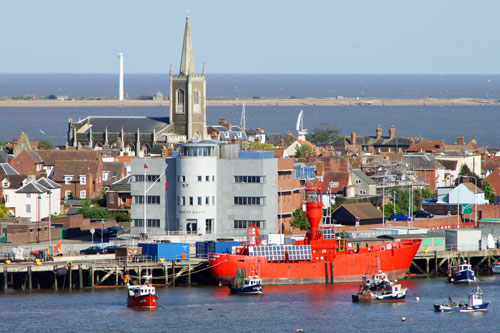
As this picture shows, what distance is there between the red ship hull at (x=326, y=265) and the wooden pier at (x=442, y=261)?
121 inches

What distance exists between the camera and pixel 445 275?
89.6 meters

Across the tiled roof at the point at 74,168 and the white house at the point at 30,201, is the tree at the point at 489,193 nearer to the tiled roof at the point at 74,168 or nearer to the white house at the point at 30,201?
the tiled roof at the point at 74,168

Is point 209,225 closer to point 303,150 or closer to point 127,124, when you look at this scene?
point 303,150

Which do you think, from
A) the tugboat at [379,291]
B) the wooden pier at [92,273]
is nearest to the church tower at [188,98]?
the wooden pier at [92,273]

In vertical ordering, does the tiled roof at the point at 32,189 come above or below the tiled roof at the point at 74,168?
below

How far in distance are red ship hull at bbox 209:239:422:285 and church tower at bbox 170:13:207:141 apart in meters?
89.9

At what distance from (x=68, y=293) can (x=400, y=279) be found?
2291 cm

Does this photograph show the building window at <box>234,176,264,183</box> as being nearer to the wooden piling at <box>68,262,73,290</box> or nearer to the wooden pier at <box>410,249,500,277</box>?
the wooden pier at <box>410,249,500,277</box>

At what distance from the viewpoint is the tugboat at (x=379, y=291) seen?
7700 centimetres

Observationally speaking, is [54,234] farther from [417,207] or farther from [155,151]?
[155,151]

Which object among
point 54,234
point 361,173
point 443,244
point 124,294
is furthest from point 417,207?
point 124,294

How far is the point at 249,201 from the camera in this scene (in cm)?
9619

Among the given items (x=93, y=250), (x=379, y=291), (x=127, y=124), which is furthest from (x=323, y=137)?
(x=379, y=291)

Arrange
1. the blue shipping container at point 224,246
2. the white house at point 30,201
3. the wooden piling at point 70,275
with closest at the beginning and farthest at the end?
the wooden piling at point 70,275 → the blue shipping container at point 224,246 → the white house at point 30,201
